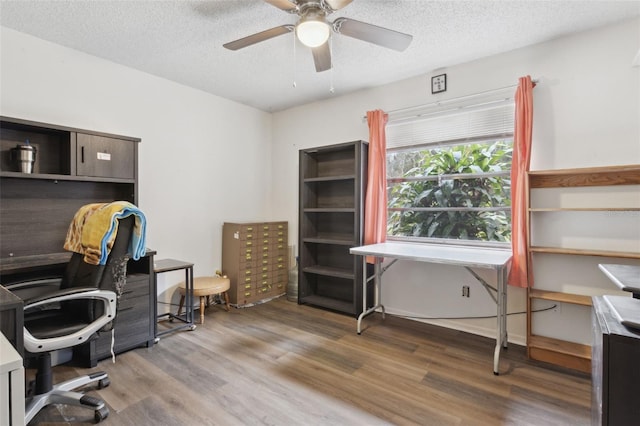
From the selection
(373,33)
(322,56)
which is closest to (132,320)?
(322,56)

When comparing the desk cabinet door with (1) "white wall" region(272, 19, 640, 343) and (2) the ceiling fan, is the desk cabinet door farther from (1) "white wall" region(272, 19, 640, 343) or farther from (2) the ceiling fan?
(1) "white wall" region(272, 19, 640, 343)

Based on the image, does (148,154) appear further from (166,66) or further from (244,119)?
(244,119)

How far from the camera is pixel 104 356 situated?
2.37 metres

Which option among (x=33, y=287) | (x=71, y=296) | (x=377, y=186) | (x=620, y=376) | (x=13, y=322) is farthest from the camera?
(x=377, y=186)

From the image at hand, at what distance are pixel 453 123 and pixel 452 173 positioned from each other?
1.60ft

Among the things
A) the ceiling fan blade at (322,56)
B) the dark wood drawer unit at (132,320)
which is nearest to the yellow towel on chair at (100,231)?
the dark wood drawer unit at (132,320)

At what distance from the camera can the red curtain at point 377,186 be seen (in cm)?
329

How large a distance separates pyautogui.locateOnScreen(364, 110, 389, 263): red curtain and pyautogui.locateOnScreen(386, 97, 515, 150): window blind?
0.18m

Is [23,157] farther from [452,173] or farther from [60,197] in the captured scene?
[452,173]

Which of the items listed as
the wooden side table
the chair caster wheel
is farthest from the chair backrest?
the wooden side table

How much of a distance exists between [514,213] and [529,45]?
55.9 inches

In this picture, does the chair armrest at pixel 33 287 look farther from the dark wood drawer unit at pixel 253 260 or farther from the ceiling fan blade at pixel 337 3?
the ceiling fan blade at pixel 337 3

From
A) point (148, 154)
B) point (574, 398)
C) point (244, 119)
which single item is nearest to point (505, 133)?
point (574, 398)

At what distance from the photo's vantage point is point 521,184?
8.36 feet
